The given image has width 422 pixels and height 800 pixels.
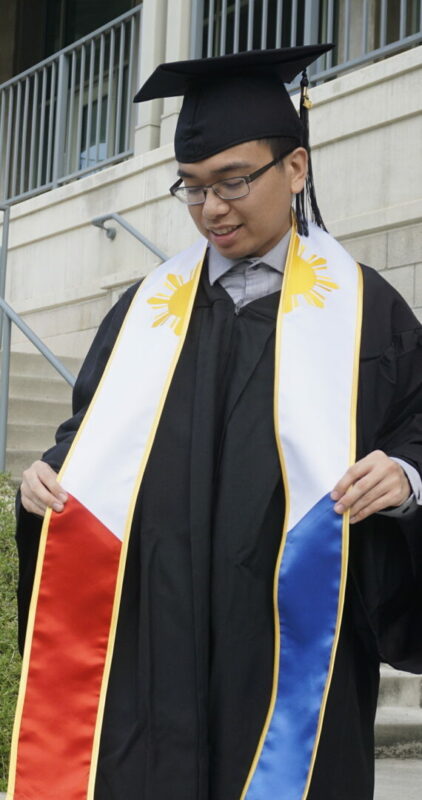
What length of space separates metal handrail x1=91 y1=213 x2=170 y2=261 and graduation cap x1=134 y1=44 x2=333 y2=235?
15.3 feet

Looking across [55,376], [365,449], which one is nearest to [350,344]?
[365,449]

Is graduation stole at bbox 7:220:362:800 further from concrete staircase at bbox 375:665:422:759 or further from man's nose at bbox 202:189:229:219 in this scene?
concrete staircase at bbox 375:665:422:759

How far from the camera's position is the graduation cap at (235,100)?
98.2 inches

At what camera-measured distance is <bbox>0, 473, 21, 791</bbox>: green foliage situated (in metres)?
4.50

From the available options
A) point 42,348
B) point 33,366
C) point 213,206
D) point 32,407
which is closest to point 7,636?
point 42,348

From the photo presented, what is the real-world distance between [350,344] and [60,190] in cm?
765

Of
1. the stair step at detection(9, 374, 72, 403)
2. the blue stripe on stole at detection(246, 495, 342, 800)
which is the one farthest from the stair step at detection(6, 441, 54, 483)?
the blue stripe on stole at detection(246, 495, 342, 800)

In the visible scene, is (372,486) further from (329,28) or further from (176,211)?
(176,211)

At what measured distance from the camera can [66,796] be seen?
2.37 metres

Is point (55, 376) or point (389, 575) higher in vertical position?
point (55, 376)

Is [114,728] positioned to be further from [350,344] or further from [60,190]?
[60,190]

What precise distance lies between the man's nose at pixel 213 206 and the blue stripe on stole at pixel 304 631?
1.85 feet

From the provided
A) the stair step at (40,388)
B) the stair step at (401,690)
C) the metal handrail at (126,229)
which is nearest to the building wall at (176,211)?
the metal handrail at (126,229)

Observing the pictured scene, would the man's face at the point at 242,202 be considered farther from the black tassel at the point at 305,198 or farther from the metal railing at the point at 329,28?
the metal railing at the point at 329,28
